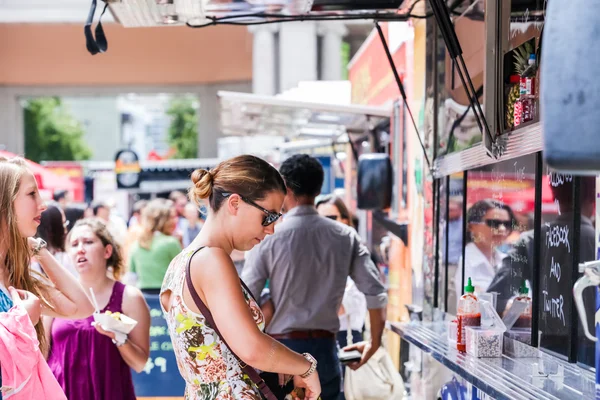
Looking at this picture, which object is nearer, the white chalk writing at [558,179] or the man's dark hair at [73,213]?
the white chalk writing at [558,179]

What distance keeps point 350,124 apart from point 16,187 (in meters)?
5.85

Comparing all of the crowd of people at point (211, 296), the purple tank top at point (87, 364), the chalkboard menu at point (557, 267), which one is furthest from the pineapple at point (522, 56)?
the purple tank top at point (87, 364)

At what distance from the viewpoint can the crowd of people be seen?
278 cm

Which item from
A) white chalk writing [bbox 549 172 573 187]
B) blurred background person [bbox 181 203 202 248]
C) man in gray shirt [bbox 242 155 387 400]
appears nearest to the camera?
white chalk writing [bbox 549 172 573 187]

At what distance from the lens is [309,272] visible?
4.77 meters

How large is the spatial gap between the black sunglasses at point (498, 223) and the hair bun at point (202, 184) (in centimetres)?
157

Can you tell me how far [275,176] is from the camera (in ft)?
9.86

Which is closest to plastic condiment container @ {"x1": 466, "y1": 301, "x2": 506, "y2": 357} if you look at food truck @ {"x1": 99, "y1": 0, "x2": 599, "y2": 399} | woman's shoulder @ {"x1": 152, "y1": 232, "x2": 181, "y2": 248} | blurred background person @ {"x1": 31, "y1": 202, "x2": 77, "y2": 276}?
food truck @ {"x1": 99, "y1": 0, "x2": 599, "y2": 399}

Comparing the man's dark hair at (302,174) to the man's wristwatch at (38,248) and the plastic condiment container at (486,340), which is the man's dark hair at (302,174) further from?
the man's wristwatch at (38,248)

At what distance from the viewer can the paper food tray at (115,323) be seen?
405 centimetres

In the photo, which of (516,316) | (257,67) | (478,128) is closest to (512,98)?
(478,128)

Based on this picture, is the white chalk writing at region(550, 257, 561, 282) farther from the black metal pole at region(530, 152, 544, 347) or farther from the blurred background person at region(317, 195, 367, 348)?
the blurred background person at region(317, 195, 367, 348)

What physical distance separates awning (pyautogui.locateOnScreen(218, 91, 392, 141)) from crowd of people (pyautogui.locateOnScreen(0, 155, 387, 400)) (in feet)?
5.56

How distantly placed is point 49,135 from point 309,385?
5498 centimetres
